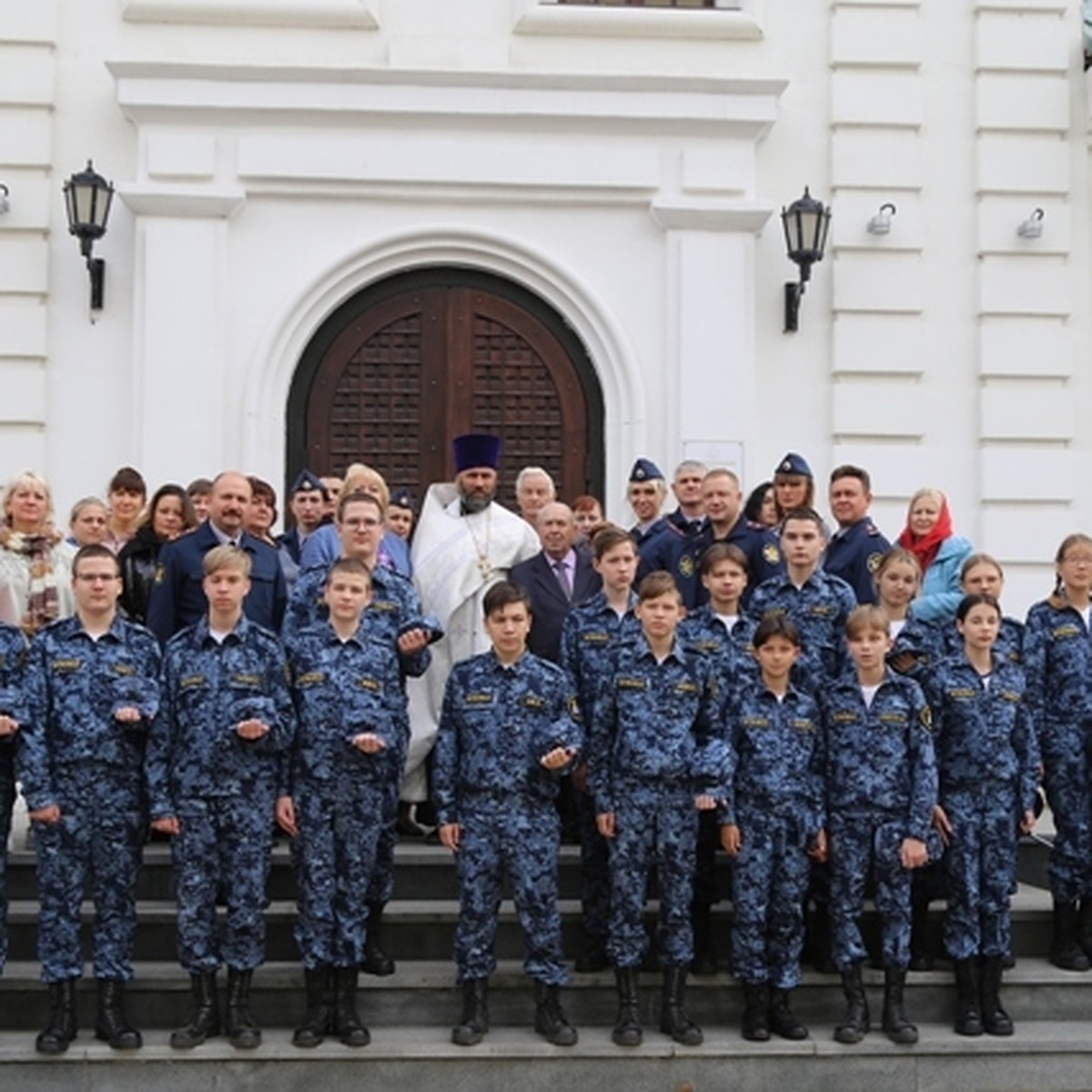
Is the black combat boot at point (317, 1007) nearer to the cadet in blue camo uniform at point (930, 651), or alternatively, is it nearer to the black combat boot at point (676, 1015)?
the black combat boot at point (676, 1015)

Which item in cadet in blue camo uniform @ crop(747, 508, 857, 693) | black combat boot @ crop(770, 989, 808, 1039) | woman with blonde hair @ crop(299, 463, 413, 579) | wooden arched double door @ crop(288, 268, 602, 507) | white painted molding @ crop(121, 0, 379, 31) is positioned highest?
white painted molding @ crop(121, 0, 379, 31)

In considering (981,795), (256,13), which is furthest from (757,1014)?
(256,13)

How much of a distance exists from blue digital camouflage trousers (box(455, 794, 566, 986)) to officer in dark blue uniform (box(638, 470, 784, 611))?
1.52m

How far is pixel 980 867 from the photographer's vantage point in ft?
21.3

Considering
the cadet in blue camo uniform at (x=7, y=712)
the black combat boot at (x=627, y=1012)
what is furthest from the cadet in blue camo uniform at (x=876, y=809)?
the cadet in blue camo uniform at (x=7, y=712)

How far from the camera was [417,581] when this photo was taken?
7.83 metres

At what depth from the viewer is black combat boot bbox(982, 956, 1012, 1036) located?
640cm

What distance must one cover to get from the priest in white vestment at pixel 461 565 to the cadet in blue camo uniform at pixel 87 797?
69.0 inches

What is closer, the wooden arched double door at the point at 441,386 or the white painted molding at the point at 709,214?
the white painted molding at the point at 709,214

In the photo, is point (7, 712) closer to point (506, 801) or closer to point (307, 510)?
point (506, 801)

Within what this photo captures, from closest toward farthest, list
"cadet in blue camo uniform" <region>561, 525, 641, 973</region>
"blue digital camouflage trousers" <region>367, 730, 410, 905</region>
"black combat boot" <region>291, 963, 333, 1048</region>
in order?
"black combat boot" <region>291, 963, 333, 1048</region> < "blue digital camouflage trousers" <region>367, 730, 410, 905</region> < "cadet in blue camo uniform" <region>561, 525, 641, 973</region>

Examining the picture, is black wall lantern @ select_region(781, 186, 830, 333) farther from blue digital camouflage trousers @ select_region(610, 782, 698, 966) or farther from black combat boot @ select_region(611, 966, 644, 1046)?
black combat boot @ select_region(611, 966, 644, 1046)

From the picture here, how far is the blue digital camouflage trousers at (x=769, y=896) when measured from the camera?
20.5 feet

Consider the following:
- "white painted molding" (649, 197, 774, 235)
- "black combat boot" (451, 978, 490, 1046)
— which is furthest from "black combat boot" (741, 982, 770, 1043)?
"white painted molding" (649, 197, 774, 235)
